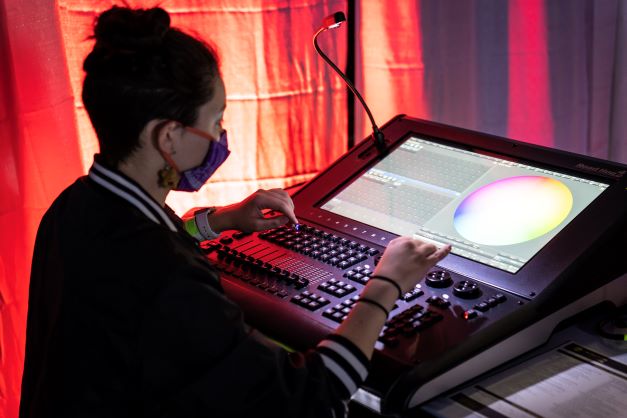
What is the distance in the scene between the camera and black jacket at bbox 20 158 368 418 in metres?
1.05

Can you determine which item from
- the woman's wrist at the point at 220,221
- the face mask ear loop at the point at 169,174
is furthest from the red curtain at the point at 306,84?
the face mask ear loop at the point at 169,174

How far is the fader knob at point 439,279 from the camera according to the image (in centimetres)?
135

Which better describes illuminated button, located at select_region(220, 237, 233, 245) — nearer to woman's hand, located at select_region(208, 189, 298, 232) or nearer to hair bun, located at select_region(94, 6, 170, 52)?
woman's hand, located at select_region(208, 189, 298, 232)

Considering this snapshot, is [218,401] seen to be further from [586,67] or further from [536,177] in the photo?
[586,67]

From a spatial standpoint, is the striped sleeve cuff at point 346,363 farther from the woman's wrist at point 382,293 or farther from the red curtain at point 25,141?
the red curtain at point 25,141

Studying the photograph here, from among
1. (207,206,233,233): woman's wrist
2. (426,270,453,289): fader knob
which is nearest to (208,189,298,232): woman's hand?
(207,206,233,233): woman's wrist

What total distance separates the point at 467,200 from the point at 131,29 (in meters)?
0.69

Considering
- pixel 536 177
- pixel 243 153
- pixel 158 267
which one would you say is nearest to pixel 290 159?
pixel 243 153

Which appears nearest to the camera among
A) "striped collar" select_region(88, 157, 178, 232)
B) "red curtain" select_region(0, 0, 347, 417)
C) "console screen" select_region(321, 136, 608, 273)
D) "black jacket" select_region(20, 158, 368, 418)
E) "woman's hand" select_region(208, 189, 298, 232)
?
"black jacket" select_region(20, 158, 368, 418)

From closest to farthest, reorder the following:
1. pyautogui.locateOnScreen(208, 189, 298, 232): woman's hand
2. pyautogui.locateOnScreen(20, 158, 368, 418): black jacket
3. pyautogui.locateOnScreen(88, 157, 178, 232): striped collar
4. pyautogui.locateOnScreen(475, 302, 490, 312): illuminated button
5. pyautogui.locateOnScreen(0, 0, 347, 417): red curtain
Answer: pyautogui.locateOnScreen(20, 158, 368, 418): black jacket < pyautogui.locateOnScreen(88, 157, 178, 232): striped collar < pyautogui.locateOnScreen(475, 302, 490, 312): illuminated button < pyautogui.locateOnScreen(208, 189, 298, 232): woman's hand < pyautogui.locateOnScreen(0, 0, 347, 417): red curtain

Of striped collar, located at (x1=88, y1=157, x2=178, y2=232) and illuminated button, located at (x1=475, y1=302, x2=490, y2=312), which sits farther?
illuminated button, located at (x1=475, y1=302, x2=490, y2=312)

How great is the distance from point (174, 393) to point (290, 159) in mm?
1217

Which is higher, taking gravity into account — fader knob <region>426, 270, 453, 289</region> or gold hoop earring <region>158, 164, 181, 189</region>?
gold hoop earring <region>158, 164, 181, 189</region>

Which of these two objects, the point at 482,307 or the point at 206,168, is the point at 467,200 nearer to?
the point at 482,307
